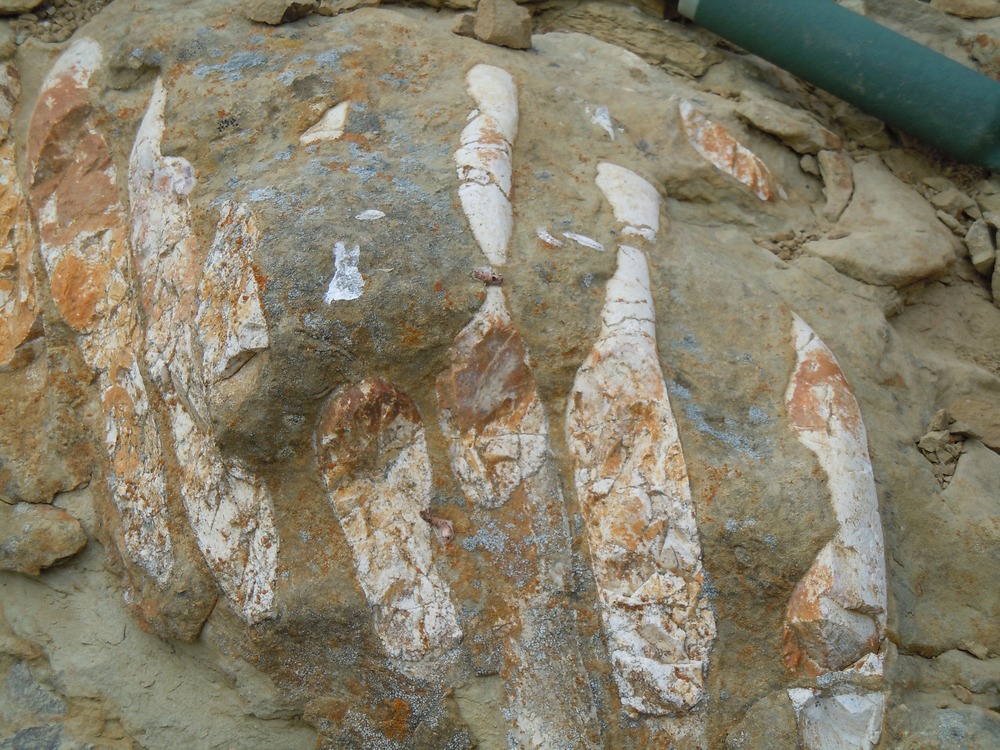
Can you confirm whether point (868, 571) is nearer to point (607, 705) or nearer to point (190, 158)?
point (607, 705)

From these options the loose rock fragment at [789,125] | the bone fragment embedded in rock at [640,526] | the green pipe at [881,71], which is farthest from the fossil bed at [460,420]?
the green pipe at [881,71]

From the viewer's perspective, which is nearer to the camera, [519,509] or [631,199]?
[519,509]

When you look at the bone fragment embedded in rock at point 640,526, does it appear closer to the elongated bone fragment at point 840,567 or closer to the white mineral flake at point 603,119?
the elongated bone fragment at point 840,567

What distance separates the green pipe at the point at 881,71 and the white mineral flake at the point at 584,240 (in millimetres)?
1369

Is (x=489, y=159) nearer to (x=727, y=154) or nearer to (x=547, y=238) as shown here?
(x=547, y=238)

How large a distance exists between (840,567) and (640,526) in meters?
0.52

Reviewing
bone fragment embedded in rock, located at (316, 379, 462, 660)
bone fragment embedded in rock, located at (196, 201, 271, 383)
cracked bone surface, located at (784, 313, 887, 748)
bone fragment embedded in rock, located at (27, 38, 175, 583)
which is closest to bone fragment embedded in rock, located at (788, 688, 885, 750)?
cracked bone surface, located at (784, 313, 887, 748)

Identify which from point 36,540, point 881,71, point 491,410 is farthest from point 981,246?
point 36,540

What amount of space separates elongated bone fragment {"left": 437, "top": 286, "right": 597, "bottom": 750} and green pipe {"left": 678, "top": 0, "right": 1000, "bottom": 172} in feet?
5.73

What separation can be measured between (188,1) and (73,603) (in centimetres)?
218

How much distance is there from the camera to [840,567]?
2613 mm

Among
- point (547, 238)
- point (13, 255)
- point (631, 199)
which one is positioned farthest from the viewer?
point (13, 255)

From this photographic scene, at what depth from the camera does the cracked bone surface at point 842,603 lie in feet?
8.50

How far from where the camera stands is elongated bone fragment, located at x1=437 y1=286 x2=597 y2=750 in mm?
2684
